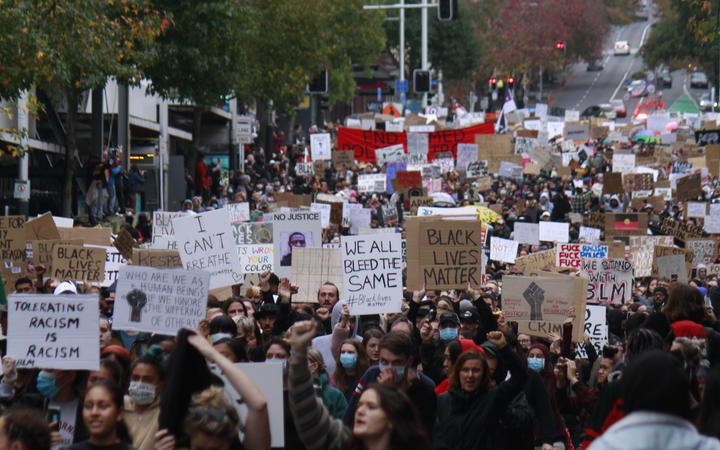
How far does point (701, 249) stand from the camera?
68.1 ft

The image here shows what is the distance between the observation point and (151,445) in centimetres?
659

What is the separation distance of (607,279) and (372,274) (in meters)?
4.12

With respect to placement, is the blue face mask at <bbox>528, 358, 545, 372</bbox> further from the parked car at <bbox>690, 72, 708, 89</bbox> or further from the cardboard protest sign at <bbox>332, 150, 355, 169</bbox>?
the parked car at <bbox>690, 72, 708, 89</bbox>

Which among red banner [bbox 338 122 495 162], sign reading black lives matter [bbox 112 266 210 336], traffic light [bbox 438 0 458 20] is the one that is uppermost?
traffic light [bbox 438 0 458 20]

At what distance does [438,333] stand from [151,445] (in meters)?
4.31

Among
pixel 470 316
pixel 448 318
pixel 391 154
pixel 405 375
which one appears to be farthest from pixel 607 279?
pixel 391 154

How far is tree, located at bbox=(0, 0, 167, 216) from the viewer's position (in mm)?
18891

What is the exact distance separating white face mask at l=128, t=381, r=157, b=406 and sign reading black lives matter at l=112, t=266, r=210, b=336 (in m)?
1.54

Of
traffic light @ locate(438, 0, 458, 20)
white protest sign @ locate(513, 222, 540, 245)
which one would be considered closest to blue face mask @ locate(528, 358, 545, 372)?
white protest sign @ locate(513, 222, 540, 245)

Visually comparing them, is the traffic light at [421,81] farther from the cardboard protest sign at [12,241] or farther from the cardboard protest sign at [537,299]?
the cardboard protest sign at [537,299]

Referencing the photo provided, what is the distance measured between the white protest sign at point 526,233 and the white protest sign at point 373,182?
10070 mm

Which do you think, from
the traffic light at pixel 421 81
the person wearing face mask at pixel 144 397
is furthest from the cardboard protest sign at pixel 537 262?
the traffic light at pixel 421 81

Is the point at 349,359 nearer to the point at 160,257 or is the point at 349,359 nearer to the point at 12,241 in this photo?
the point at 160,257

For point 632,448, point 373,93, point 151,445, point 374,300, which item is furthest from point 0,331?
point 373,93
